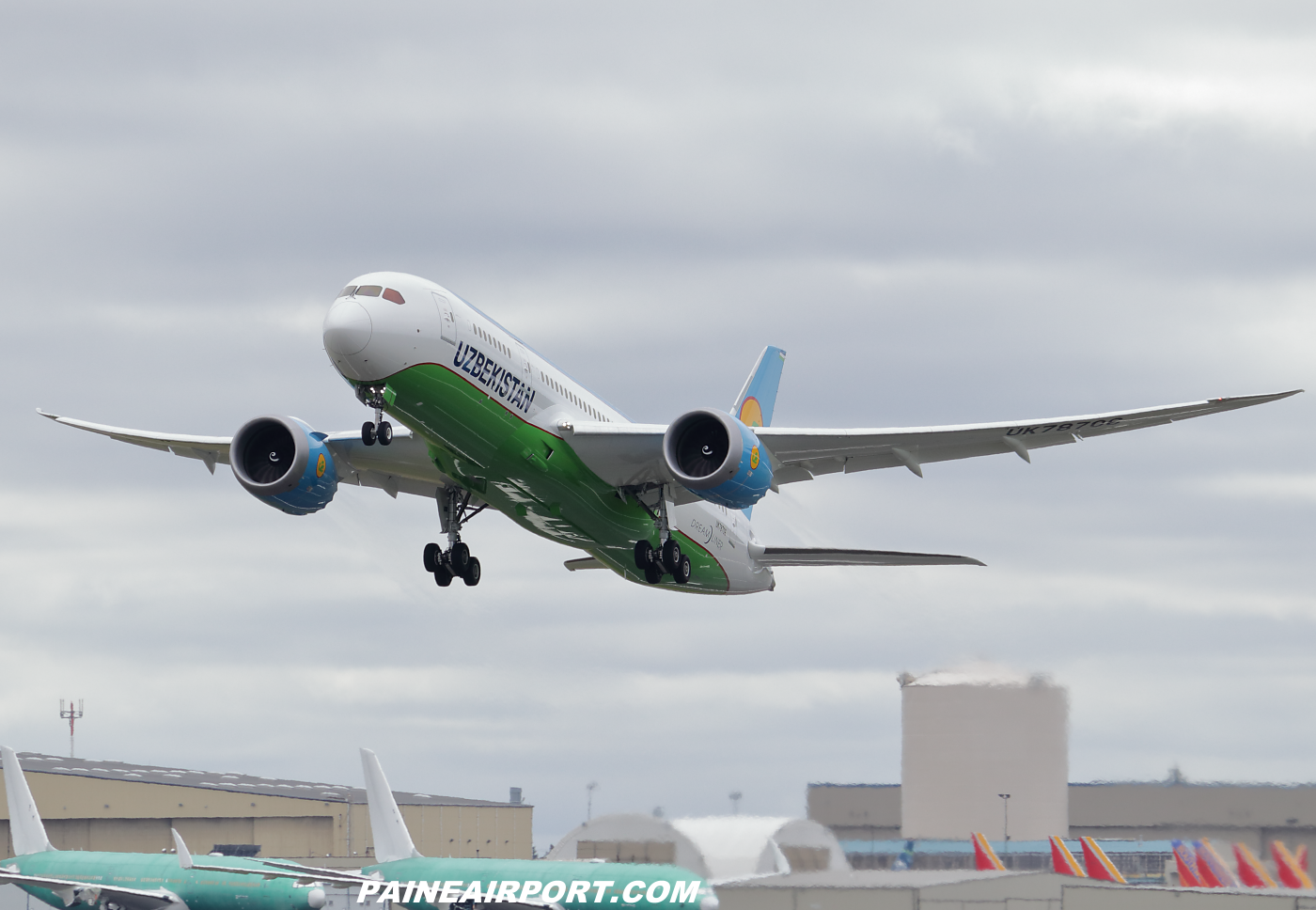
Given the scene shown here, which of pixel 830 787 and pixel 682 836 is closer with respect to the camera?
pixel 682 836

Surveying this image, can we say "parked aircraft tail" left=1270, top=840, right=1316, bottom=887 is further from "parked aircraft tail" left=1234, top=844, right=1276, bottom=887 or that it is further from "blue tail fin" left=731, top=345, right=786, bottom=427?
"blue tail fin" left=731, top=345, right=786, bottom=427

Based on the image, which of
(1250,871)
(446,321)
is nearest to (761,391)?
(446,321)

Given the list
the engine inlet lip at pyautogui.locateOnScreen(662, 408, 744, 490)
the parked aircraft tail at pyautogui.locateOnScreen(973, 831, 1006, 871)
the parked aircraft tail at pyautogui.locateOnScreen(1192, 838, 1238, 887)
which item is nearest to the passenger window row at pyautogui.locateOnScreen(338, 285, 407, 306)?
the engine inlet lip at pyautogui.locateOnScreen(662, 408, 744, 490)

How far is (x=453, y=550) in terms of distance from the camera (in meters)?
42.5

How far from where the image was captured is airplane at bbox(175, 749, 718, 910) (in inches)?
1857

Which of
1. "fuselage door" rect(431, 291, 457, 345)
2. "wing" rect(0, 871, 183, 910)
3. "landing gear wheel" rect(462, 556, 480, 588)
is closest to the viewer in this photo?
"fuselage door" rect(431, 291, 457, 345)

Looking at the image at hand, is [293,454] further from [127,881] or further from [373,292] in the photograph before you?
[127,881]

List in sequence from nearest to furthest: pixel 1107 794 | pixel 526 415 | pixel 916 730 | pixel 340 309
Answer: pixel 340 309
pixel 526 415
pixel 916 730
pixel 1107 794

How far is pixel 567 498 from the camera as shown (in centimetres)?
3906

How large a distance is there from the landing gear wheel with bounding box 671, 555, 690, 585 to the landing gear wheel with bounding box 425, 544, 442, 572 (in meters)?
5.97

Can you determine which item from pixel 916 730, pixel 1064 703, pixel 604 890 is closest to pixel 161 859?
pixel 604 890

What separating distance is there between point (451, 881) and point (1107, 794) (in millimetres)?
27375

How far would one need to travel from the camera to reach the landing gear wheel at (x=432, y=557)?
4269 centimetres

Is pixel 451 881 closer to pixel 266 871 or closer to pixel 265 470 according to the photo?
pixel 266 871
